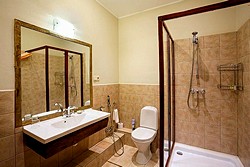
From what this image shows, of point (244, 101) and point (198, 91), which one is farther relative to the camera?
point (198, 91)

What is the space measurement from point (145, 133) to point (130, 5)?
2285mm

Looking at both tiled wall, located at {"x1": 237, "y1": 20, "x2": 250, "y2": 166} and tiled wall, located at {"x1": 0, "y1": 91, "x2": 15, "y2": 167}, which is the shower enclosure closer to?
tiled wall, located at {"x1": 0, "y1": 91, "x2": 15, "y2": 167}

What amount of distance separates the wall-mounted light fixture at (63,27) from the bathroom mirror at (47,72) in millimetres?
67

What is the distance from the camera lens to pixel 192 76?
7.20 feet

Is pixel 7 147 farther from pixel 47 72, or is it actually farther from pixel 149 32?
pixel 149 32

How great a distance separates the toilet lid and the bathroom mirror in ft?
2.91

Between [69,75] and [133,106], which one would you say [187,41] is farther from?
[69,75]

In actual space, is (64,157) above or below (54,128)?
below

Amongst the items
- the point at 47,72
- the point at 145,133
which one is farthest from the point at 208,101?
the point at 47,72

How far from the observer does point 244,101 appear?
168 cm

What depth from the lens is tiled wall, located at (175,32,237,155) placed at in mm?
1971

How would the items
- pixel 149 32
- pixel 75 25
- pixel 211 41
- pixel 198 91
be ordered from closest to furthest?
pixel 75 25, pixel 211 41, pixel 198 91, pixel 149 32

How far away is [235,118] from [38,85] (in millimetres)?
2737

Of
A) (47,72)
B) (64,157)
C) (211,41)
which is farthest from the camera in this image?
(211,41)
